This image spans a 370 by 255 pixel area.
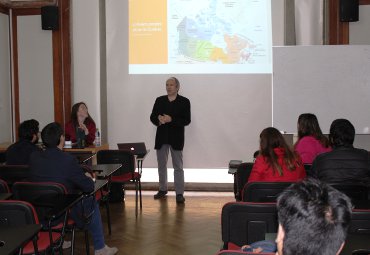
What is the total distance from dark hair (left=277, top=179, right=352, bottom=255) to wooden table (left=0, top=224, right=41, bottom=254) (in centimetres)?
129

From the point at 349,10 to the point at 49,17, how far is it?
4.19 metres

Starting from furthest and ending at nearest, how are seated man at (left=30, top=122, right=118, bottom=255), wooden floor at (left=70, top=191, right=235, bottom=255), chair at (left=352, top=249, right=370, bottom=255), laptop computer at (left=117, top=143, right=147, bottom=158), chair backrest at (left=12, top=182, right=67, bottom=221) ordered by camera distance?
laptop computer at (left=117, top=143, right=147, bottom=158) → wooden floor at (left=70, top=191, right=235, bottom=255) → seated man at (left=30, top=122, right=118, bottom=255) → chair backrest at (left=12, top=182, right=67, bottom=221) → chair at (left=352, top=249, right=370, bottom=255)

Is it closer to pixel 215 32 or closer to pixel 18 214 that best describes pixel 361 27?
pixel 215 32

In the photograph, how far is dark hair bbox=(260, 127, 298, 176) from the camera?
3.70 m

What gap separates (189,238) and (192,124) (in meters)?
2.68

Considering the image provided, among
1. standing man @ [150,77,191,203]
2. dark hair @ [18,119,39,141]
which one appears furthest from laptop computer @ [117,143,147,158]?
dark hair @ [18,119,39,141]

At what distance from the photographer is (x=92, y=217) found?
404 centimetres

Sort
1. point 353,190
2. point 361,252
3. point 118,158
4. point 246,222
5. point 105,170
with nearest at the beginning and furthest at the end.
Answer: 1. point 361,252
2. point 246,222
3. point 353,190
4. point 105,170
5. point 118,158

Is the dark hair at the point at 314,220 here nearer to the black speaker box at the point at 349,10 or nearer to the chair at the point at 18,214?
the chair at the point at 18,214

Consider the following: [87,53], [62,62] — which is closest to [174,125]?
[87,53]

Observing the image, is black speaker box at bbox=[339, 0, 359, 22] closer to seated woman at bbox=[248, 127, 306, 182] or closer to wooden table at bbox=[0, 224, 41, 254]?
seated woman at bbox=[248, 127, 306, 182]

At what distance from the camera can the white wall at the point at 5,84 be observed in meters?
7.36

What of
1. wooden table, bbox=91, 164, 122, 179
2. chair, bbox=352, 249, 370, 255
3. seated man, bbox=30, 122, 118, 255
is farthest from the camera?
wooden table, bbox=91, 164, 122, 179

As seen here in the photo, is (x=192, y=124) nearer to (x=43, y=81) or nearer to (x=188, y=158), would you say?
(x=188, y=158)
